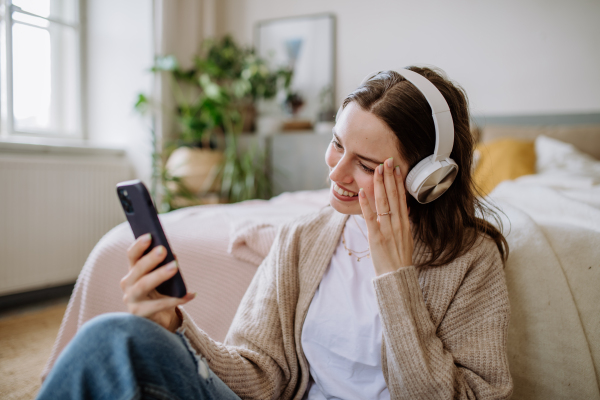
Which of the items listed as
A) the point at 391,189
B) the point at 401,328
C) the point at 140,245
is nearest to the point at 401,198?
the point at 391,189

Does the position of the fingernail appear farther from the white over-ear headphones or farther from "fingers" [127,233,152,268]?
the white over-ear headphones

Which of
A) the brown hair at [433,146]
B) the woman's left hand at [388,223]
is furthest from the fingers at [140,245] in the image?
the brown hair at [433,146]

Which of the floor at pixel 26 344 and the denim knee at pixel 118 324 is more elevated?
the denim knee at pixel 118 324

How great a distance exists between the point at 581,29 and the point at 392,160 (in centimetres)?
256

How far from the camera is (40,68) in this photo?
8.77 feet

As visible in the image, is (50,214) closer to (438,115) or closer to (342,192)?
(342,192)

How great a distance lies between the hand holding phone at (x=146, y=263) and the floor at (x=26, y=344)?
114cm

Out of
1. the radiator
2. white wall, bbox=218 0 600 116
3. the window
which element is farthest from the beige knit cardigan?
the window

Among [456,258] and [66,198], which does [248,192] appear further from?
[456,258]

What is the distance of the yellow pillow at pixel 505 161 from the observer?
6.26ft

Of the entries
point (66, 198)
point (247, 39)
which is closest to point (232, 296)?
point (66, 198)

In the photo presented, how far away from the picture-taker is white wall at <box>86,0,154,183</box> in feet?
9.53

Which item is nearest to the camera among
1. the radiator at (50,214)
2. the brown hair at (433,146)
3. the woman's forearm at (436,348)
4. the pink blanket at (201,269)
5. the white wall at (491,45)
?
the woman's forearm at (436,348)

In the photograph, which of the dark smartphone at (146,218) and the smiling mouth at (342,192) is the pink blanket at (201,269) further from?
the dark smartphone at (146,218)
